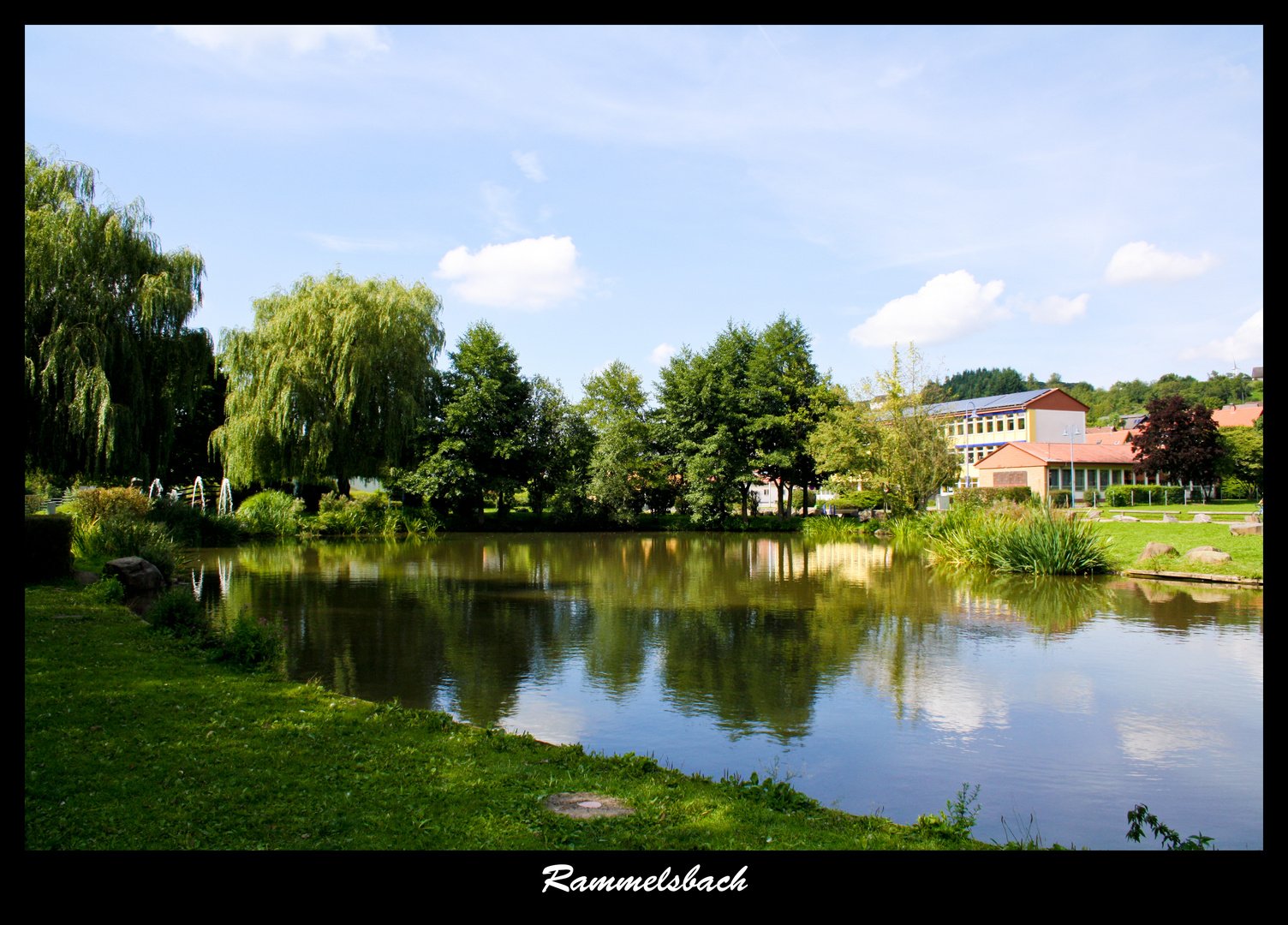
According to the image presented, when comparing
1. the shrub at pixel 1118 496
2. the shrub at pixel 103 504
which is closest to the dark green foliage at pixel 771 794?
the shrub at pixel 103 504

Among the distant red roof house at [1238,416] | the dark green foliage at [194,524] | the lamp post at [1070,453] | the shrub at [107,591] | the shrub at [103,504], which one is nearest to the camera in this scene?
the shrub at [107,591]

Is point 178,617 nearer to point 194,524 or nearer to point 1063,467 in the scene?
point 194,524

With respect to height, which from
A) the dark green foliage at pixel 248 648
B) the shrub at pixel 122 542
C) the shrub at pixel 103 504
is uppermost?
the shrub at pixel 103 504

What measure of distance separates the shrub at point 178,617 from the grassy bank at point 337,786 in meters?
2.73

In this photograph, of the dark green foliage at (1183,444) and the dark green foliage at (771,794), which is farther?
the dark green foliage at (1183,444)

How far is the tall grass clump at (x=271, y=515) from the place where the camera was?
2997 cm

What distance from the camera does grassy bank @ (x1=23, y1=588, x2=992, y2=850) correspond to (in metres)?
4.11

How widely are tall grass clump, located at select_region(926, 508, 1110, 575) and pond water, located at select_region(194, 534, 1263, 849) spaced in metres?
1.02

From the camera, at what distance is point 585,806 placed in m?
4.64

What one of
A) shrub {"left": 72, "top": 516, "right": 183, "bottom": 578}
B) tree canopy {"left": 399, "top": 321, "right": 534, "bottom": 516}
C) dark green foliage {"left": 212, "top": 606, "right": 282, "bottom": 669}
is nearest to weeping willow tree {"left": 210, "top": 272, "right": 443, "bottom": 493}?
tree canopy {"left": 399, "top": 321, "right": 534, "bottom": 516}

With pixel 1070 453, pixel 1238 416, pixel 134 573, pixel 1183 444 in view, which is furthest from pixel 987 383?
pixel 134 573

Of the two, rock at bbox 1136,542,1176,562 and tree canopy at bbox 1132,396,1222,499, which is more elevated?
tree canopy at bbox 1132,396,1222,499

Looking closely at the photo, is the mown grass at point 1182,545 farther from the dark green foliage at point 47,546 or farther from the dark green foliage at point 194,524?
the dark green foliage at point 194,524

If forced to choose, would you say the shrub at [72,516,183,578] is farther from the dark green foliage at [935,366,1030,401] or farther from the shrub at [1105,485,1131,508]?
the dark green foliage at [935,366,1030,401]
